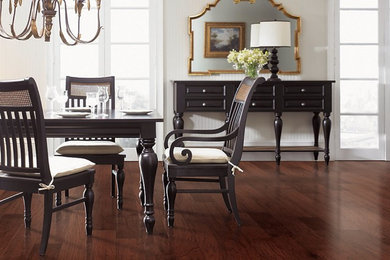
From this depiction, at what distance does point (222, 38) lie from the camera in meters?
6.51

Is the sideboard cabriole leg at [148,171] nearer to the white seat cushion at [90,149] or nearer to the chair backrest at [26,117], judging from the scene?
the chair backrest at [26,117]

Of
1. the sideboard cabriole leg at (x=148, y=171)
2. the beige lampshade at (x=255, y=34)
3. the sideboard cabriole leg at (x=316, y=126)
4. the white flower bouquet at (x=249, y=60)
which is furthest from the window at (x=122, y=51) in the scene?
the sideboard cabriole leg at (x=148, y=171)

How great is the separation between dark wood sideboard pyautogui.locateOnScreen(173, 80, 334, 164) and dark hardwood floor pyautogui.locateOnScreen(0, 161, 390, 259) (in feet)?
4.17

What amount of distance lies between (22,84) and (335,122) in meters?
4.65

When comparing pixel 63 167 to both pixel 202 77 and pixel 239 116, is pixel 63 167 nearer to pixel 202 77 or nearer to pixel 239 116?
pixel 239 116

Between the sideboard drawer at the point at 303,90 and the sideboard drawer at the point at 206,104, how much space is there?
27.1 inches

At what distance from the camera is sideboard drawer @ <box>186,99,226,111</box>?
241 inches

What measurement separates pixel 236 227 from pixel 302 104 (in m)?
3.04

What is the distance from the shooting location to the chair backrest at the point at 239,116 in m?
3.38

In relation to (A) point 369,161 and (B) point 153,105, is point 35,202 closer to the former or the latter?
(B) point 153,105

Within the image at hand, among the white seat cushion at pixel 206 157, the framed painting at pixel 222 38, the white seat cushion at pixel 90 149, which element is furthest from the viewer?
the framed painting at pixel 222 38

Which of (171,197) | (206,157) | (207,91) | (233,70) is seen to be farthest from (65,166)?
(233,70)

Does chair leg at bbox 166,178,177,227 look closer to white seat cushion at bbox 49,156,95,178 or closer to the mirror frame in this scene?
white seat cushion at bbox 49,156,95,178

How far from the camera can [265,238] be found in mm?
3166
